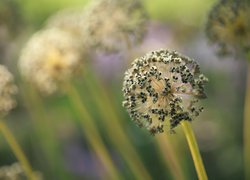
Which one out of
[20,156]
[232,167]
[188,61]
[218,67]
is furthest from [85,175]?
[188,61]

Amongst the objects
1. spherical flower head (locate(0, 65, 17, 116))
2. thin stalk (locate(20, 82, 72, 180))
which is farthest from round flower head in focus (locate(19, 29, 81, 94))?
thin stalk (locate(20, 82, 72, 180))

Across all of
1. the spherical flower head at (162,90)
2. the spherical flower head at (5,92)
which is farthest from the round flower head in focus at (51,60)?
the spherical flower head at (162,90)

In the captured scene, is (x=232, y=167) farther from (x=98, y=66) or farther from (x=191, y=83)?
(x=191, y=83)

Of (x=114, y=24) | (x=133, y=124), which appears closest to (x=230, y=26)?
(x=114, y=24)

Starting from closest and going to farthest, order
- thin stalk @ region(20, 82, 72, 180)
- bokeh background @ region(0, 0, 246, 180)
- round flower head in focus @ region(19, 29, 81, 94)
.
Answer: round flower head in focus @ region(19, 29, 81, 94) < thin stalk @ region(20, 82, 72, 180) < bokeh background @ region(0, 0, 246, 180)

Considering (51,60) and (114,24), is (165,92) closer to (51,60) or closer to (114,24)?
(114,24)

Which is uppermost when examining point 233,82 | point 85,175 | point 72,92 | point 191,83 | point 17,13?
point 233,82

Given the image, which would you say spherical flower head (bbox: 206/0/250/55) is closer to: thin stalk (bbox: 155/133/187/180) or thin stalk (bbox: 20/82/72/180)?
thin stalk (bbox: 155/133/187/180)

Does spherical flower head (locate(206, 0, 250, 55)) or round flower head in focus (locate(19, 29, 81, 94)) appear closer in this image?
spherical flower head (locate(206, 0, 250, 55))
